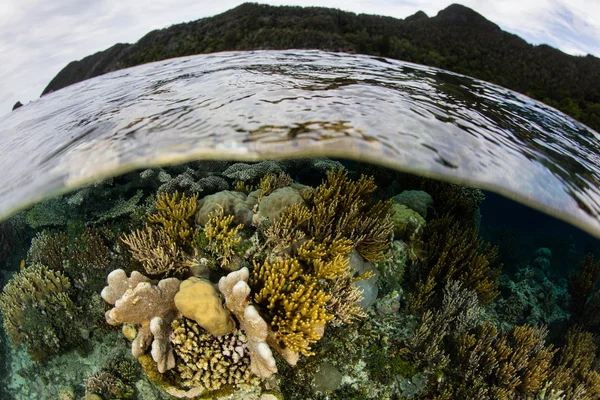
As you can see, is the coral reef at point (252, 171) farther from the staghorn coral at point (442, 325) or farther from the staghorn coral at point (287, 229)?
the staghorn coral at point (442, 325)

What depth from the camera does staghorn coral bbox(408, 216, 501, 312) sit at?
5406 mm

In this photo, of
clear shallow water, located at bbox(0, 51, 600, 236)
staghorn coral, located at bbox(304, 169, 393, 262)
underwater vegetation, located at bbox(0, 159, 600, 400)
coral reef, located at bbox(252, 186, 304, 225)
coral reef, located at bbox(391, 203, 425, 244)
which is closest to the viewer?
underwater vegetation, located at bbox(0, 159, 600, 400)

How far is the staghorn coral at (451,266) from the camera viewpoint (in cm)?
541

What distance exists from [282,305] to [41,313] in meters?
4.80

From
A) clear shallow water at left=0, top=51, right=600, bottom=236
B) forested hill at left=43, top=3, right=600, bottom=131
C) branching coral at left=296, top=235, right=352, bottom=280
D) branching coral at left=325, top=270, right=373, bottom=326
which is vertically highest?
forested hill at left=43, top=3, right=600, bottom=131

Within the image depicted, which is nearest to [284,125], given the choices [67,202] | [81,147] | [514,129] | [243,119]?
[243,119]

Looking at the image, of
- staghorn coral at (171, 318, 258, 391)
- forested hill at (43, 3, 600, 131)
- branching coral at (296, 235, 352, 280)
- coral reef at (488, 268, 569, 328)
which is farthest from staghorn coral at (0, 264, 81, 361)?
forested hill at (43, 3, 600, 131)

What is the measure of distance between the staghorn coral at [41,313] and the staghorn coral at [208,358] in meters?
2.92

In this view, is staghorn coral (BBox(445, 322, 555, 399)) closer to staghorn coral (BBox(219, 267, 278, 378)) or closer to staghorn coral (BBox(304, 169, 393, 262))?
staghorn coral (BBox(304, 169, 393, 262))

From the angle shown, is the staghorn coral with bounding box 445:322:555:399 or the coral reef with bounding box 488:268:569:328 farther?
the coral reef with bounding box 488:268:569:328

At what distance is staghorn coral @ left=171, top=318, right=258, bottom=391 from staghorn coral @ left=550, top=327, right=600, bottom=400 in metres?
5.68

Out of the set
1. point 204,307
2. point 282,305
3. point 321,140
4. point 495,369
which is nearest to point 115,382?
point 204,307

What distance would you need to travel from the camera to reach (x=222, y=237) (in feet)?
14.4

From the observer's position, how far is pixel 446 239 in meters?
5.75
